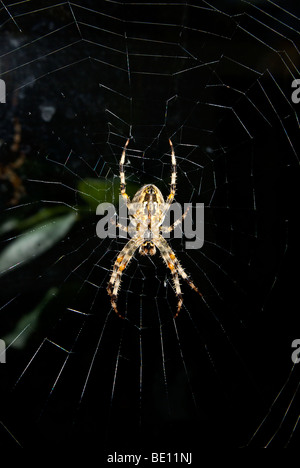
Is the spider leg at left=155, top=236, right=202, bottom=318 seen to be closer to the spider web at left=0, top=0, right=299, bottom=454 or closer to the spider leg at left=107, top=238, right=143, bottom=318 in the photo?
the spider leg at left=107, top=238, right=143, bottom=318

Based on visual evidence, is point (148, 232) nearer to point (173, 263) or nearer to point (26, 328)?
point (173, 263)

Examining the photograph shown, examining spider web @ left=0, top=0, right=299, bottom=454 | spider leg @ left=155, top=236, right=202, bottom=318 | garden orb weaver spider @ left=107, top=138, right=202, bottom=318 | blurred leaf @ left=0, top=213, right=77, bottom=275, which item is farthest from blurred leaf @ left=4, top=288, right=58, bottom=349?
spider leg @ left=155, top=236, right=202, bottom=318

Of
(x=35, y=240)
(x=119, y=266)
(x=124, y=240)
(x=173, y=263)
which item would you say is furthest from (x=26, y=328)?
(x=173, y=263)

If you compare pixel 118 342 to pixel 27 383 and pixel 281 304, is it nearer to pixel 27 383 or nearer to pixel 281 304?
pixel 27 383

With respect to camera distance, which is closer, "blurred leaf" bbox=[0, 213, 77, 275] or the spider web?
"blurred leaf" bbox=[0, 213, 77, 275]
